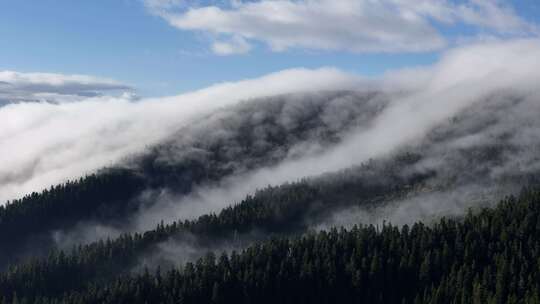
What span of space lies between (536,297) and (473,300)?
71.9 feet

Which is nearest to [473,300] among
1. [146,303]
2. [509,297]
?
[509,297]

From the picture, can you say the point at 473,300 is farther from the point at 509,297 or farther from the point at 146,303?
the point at 146,303

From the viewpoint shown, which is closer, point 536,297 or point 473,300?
point 536,297

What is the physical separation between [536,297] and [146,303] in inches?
4924

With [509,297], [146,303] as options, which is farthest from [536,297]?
[146,303]

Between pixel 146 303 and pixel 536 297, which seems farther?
pixel 146 303

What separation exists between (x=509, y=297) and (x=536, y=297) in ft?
34.1

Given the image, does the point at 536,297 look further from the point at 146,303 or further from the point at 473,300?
the point at 146,303

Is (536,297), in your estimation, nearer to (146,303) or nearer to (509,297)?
(509,297)

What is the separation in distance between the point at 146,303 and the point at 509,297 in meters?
119

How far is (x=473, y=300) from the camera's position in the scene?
198375mm

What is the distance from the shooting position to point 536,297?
18212 cm

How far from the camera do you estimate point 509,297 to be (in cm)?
19112
